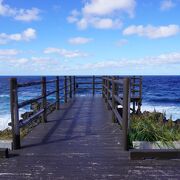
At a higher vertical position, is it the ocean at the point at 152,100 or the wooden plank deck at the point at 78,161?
the wooden plank deck at the point at 78,161

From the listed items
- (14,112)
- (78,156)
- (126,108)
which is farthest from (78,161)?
(14,112)

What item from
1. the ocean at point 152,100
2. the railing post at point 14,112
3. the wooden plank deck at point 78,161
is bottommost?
the ocean at point 152,100

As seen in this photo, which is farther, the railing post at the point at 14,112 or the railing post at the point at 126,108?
the railing post at the point at 14,112

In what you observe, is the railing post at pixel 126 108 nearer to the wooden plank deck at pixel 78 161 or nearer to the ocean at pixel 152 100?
the wooden plank deck at pixel 78 161

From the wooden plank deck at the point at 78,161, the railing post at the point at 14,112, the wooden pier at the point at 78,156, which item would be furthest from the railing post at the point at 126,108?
the railing post at the point at 14,112

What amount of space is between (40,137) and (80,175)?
2.30 meters

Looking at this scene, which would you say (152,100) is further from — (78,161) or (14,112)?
(78,161)

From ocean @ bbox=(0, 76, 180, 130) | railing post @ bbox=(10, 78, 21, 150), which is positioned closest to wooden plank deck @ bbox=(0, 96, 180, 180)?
railing post @ bbox=(10, 78, 21, 150)

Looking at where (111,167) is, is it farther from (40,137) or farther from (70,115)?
(70,115)

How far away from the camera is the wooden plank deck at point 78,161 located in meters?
3.96

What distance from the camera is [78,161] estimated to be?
4.49m

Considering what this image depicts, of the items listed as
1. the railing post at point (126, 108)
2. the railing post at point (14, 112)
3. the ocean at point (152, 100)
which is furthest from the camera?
the ocean at point (152, 100)

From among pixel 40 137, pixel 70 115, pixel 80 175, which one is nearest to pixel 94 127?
pixel 40 137

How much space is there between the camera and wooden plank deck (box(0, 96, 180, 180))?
396 cm
